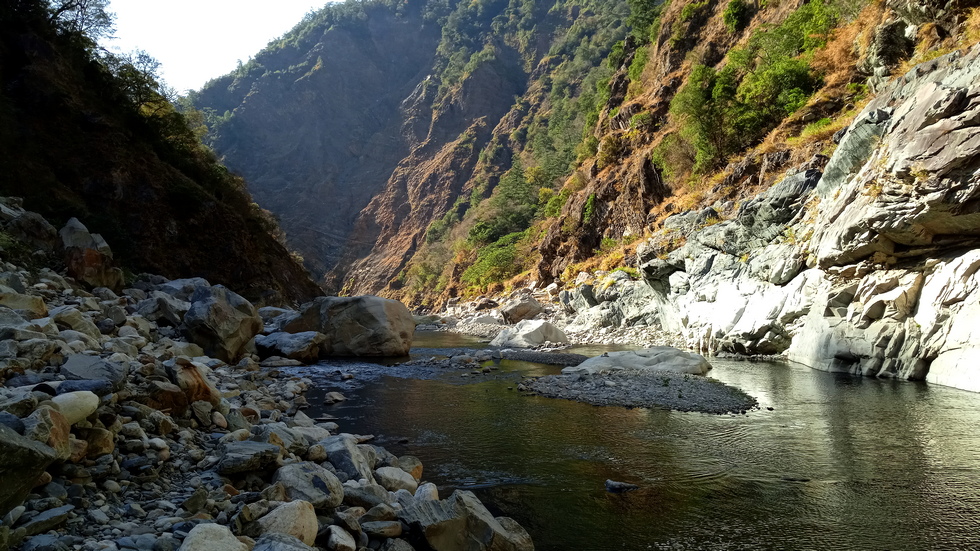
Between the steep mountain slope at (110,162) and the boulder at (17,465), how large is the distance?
19.2 m

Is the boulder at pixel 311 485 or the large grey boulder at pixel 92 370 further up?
the large grey boulder at pixel 92 370

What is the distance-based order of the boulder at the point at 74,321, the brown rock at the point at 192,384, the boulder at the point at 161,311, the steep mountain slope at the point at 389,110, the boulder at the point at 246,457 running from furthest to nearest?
the steep mountain slope at the point at 389,110 < the boulder at the point at 161,311 < the boulder at the point at 74,321 < the brown rock at the point at 192,384 < the boulder at the point at 246,457

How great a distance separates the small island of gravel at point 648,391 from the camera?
12.7 metres

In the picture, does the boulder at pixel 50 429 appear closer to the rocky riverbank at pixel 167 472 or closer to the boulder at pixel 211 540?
the rocky riverbank at pixel 167 472

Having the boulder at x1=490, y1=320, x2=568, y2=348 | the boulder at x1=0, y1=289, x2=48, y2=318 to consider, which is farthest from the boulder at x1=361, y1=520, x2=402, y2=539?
the boulder at x1=490, y1=320, x2=568, y2=348

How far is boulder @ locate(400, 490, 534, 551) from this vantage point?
517 cm

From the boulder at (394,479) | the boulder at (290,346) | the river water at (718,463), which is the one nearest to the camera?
the river water at (718,463)

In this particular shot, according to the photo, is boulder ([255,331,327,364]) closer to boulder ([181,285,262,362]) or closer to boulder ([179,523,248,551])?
boulder ([181,285,262,362])

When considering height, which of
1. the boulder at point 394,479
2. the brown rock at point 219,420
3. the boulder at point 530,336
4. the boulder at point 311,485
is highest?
the brown rock at point 219,420

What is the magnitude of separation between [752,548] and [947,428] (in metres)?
6.94

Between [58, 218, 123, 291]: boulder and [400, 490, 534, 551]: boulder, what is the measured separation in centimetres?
1432

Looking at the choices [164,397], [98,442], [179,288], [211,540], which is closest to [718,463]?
[211,540]

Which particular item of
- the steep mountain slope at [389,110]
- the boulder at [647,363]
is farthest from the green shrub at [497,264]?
the boulder at [647,363]

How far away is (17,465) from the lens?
362 centimetres
